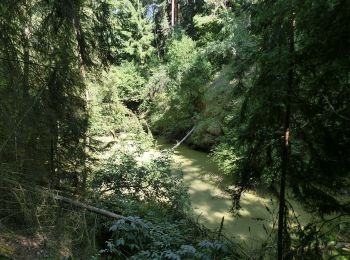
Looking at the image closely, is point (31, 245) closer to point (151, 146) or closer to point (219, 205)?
point (151, 146)

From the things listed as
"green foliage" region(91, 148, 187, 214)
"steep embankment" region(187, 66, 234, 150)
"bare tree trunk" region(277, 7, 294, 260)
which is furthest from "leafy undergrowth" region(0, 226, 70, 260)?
"steep embankment" region(187, 66, 234, 150)

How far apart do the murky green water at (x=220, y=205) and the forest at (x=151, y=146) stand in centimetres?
10

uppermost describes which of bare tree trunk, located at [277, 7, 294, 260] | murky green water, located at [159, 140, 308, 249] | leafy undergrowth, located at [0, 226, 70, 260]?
bare tree trunk, located at [277, 7, 294, 260]

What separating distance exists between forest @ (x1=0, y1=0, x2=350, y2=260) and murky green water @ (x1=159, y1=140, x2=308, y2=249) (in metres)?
0.10

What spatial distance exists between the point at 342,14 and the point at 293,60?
0.54 m

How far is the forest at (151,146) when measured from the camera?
327 cm

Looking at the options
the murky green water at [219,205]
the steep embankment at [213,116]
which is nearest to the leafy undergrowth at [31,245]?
the murky green water at [219,205]

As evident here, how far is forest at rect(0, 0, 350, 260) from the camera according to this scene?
10.7 ft

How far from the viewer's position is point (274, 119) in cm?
369

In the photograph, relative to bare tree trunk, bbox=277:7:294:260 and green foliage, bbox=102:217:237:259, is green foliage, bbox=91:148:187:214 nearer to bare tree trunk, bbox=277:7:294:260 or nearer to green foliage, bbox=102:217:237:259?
green foliage, bbox=102:217:237:259

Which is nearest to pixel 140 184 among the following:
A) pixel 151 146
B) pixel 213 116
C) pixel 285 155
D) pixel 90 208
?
pixel 90 208

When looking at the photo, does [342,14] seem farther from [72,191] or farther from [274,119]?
[72,191]

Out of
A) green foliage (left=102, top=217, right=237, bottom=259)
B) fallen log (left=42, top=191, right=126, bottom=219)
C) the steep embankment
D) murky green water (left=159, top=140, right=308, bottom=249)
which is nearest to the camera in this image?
green foliage (left=102, top=217, right=237, bottom=259)

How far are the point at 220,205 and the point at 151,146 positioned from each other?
103 inches
